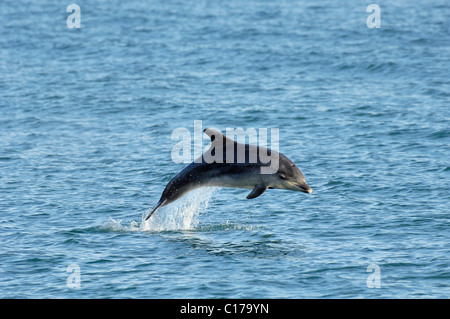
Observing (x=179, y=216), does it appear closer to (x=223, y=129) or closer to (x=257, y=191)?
(x=257, y=191)

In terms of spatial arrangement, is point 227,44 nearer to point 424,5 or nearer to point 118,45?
point 118,45

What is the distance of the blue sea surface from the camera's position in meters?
21.3

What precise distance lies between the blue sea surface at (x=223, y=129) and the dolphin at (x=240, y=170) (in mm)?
1756

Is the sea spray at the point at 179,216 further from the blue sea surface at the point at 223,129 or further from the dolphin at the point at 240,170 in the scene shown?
the dolphin at the point at 240,170

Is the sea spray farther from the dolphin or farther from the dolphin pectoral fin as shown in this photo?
the dolphin pectoral fin

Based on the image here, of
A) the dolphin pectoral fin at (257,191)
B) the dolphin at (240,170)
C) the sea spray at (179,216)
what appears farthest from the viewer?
the sea spray at (179,216)

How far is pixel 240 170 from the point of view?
22.6 metres

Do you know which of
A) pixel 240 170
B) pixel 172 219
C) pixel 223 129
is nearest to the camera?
pixel 240 170

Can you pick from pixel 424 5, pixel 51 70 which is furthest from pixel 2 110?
pixel 424 5

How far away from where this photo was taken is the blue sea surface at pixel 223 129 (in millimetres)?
21297

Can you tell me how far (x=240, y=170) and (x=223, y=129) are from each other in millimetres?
14895

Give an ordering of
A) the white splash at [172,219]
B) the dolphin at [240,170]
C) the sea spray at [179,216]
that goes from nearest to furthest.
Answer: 1. the dolphin at [240,170]
2. the white splash at [172,219]
3. the sea spray at [179,216]

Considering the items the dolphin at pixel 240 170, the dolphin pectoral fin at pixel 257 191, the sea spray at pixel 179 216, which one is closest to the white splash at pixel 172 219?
the sea spray at pixel 179 216

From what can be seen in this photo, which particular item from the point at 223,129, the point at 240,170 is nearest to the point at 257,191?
the point at 240,170
